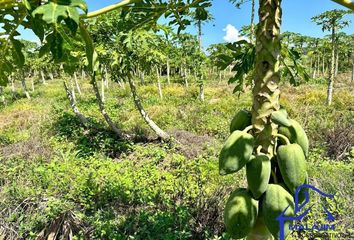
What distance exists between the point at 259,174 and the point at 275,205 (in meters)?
0.11

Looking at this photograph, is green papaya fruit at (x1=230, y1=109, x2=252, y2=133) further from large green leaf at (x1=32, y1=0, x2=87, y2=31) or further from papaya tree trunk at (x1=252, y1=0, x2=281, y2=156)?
large green leaf at (x1=32, y1=0, x2=87, y2=31)

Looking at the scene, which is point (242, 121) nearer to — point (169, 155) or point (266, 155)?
point (266, 155)

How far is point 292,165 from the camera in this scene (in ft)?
3.68

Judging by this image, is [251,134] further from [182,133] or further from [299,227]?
[182,133]

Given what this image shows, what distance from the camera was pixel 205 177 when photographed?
5.09 meters

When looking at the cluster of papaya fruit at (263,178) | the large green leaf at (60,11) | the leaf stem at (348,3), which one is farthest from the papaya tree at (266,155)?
the large green leaf at (60,11)

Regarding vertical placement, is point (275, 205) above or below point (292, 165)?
below

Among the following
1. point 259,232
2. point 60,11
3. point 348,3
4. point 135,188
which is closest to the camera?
point 60,11

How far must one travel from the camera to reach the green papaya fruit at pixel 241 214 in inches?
45.5

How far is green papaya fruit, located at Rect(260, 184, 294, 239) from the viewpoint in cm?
111

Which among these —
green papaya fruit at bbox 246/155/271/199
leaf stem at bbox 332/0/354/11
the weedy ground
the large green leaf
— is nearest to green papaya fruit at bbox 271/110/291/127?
green papaya fruit at bbox 246/155/271/199

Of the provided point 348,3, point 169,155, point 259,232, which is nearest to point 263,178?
point 259,232

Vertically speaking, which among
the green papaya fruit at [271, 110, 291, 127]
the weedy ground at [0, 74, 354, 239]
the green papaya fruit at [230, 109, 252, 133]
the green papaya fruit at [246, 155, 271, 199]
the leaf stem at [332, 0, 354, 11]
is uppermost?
the leaf stem at [332, 0, 354, 11]

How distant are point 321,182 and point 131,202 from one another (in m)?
2.32
